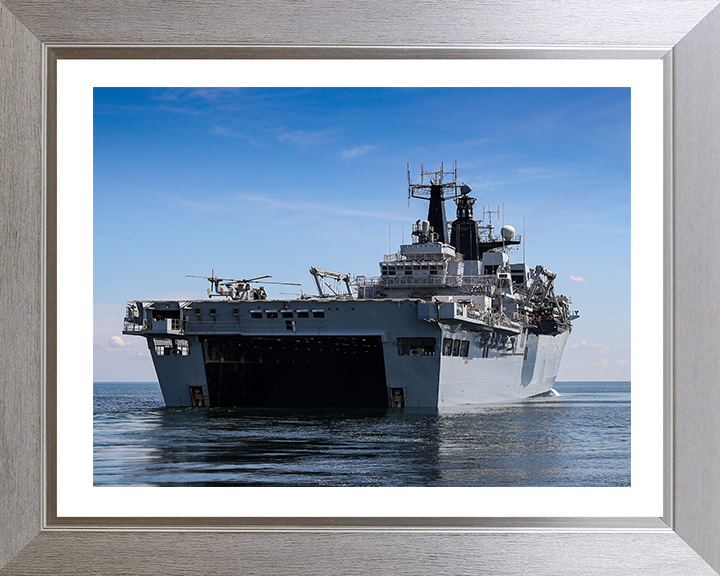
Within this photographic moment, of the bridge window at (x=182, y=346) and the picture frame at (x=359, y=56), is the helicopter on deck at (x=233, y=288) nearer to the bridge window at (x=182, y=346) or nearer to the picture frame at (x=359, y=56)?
the bridge window at (x=182, y=346)

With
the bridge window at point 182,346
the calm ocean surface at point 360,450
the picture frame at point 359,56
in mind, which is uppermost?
the picture frame at point 359,56

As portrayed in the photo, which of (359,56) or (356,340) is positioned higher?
(359,56)

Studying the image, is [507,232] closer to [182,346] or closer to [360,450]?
[182,346]

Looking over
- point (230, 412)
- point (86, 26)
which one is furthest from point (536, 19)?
point (230, 412)

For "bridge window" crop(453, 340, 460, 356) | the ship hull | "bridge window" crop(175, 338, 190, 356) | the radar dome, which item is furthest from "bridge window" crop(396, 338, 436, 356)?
the radar dome

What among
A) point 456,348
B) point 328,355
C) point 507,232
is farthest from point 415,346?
point 507,232

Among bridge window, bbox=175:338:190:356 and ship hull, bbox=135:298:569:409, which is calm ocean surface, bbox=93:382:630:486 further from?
bridge window, bbox=175:338:190:356

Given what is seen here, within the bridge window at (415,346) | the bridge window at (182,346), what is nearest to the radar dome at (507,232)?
the bridge window at (415,346)

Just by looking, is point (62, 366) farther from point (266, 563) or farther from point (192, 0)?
point (192, 0)
